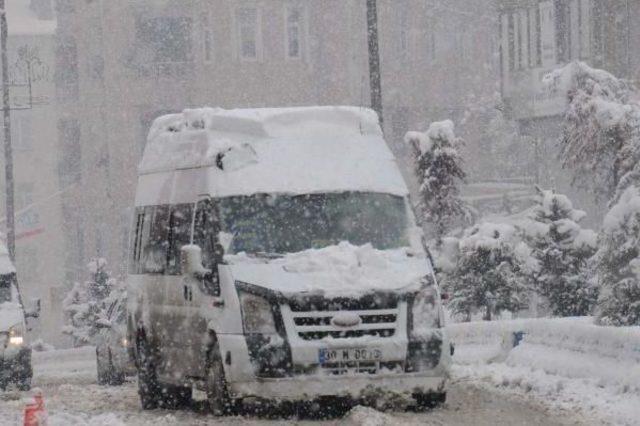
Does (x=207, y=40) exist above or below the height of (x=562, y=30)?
above

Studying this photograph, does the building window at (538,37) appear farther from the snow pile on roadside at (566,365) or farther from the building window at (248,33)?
the snow pile on roadside at (566,365)

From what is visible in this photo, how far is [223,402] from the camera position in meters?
14.0

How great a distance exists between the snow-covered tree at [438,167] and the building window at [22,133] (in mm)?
40961

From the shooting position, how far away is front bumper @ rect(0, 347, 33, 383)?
22.7 meters

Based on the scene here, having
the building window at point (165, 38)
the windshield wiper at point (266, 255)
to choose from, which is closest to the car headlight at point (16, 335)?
the windshield wiper at point (266, 255)

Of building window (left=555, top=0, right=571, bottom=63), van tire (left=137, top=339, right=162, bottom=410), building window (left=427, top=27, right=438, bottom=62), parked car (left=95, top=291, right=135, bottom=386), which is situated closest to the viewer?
van tire (left=137, top=339, right=162, bottom=410)

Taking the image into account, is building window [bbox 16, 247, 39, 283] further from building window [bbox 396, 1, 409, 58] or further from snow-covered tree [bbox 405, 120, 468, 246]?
snow-covered tree [bbox 405, 120, 468, 246]

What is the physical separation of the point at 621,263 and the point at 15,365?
8312 mm

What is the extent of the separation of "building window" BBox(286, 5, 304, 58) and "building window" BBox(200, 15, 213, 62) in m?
2.69

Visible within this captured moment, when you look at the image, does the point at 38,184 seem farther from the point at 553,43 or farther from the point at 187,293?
the point at 187,293

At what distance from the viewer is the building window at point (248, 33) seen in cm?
5959

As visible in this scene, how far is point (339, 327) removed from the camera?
44.4 ft

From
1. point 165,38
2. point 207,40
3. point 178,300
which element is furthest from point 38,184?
point 178,300

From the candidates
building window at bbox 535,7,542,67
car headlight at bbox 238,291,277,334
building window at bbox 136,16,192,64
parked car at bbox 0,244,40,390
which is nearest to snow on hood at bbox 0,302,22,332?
parked car at bbox 0,244,40,390
